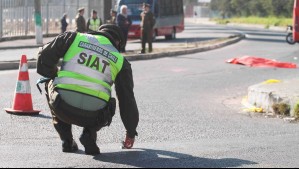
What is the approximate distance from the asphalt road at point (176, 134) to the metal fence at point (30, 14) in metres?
18.1

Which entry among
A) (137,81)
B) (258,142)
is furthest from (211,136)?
(137,81)

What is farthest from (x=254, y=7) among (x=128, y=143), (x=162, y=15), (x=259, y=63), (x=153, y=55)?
(x=128, y=143)

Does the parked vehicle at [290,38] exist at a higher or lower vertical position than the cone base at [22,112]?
lower

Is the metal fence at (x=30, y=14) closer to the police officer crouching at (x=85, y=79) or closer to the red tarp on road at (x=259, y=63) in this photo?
the red tarp on road at (x=259, y=63)

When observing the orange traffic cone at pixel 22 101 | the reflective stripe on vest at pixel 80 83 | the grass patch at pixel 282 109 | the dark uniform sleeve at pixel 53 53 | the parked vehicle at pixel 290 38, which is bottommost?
the parked vehicle at pixel 290 38

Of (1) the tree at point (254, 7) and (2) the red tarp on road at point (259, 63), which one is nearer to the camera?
(2) the red tarp on road at point (259, 63)

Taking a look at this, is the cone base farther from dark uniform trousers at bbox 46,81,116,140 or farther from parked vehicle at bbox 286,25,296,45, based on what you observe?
parked vehicle at bbox 286,25,296,45

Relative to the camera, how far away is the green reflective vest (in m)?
8.05

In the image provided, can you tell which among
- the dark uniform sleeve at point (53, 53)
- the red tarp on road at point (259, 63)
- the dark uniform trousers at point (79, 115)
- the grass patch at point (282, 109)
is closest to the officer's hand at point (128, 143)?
the dark uniform trousers at point (79, 115)

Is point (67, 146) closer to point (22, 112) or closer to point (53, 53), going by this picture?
point (53, 53)

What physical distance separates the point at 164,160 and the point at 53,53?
1.55 metres

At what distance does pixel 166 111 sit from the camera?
12.9 metres

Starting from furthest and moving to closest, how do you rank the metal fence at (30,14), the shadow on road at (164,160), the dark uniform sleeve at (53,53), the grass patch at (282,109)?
the metal fence at (30,14), the grass patch at (282,109), the dark uniform sleeve at (53,53), the shadow on road at (164,160)

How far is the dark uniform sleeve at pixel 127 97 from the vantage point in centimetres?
823
